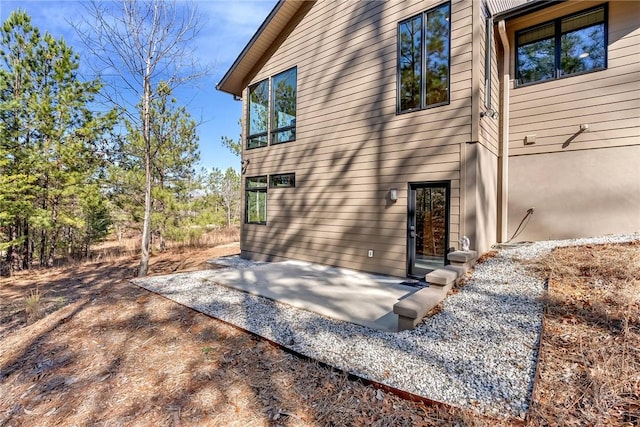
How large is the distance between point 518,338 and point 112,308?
5020mm

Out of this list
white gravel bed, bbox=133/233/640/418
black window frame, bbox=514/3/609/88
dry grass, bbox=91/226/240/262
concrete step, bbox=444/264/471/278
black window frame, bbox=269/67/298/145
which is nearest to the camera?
white gravel bed, bbox=133/233/640/418

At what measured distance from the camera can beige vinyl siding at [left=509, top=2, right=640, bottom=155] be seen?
5.26 meters

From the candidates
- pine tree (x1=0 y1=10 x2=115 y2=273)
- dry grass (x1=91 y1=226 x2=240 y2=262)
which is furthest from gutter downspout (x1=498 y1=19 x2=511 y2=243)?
pine tree (x1=0 y1=10 x2=115 y2=273)

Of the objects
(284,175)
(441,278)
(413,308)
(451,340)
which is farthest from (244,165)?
(451,340)

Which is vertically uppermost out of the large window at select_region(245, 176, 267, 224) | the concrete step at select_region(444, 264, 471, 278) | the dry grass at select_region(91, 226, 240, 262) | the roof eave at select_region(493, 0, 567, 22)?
the roof eave at select_region(493, 0, 567, 22)

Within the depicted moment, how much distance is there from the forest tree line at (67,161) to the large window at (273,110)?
252cm

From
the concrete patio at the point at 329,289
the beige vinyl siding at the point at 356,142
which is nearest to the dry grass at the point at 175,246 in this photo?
the beige vinyl siding at the point at 356,142

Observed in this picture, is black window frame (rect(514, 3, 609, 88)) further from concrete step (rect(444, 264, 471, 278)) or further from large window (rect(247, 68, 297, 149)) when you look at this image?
large window (rect(247, 68, 297, 149))

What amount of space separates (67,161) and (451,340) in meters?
12.3

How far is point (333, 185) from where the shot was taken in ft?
22.3

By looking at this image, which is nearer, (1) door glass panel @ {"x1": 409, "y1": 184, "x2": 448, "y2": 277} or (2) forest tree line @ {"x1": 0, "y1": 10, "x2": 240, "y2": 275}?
(1) door glass panel @ {"x1": 409, "y1": 184, "x2": 448, "y2": 277}

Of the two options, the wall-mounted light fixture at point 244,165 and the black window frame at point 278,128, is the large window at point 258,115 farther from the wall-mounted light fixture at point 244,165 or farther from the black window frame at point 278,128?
the wall-mounted light fixture at point 244,165

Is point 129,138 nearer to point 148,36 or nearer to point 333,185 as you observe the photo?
point 148,36

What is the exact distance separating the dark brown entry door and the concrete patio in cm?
52
